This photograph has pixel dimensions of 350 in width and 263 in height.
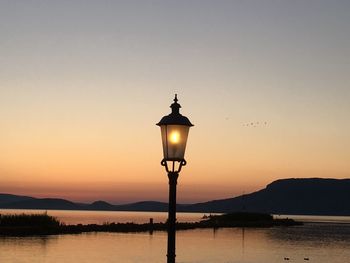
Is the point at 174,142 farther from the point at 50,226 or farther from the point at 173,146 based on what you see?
the point at 50,226

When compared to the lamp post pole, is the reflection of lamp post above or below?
above

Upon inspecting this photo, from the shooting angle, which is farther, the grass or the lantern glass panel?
the grass

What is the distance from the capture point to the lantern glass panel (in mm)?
9070

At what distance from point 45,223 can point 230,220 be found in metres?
63.3

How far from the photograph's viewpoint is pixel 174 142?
9078mm

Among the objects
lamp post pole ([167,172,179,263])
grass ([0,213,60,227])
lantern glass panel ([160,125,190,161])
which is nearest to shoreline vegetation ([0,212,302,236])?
grass ([0,213,60,227])

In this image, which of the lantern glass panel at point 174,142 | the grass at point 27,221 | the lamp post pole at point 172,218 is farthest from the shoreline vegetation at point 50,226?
the lantern glass panel at point 174,142

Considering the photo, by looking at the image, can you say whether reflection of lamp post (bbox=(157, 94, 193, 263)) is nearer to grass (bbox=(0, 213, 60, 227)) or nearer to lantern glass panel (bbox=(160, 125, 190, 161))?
lantern glass panel (bbox=(160, 125, 190, 161))

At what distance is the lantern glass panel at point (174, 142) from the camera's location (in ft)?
29.8

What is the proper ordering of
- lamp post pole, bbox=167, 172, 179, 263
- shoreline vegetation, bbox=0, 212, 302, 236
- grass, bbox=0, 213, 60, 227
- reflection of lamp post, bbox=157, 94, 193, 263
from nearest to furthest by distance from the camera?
1. lamp post pole, bbox=167, 172, 179, 263
2. reflection of lamp post, bbox=157, 94, 193, 263
3. shoreline vegetation, bbox=0, 212, 302, 236
4. grass, bbox=0, 213, 60, 227

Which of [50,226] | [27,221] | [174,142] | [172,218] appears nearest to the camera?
[172,218]

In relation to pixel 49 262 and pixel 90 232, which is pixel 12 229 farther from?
pixel 49 262

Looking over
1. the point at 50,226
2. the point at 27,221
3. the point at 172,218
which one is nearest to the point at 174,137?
the point at 172,218

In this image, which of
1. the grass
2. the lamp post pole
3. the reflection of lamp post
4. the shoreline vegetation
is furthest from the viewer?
the grass
